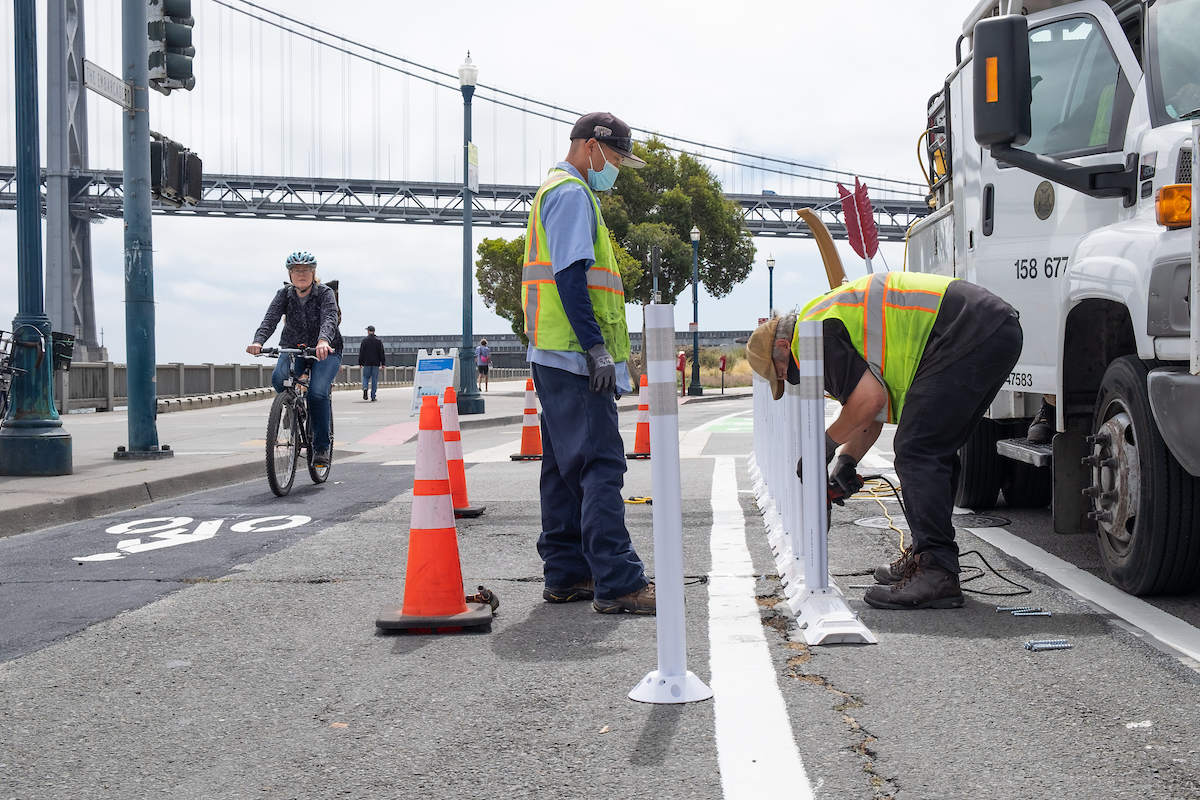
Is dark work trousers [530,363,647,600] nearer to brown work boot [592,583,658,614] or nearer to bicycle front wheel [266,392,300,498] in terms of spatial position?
brown work boot [592,583,658,614]

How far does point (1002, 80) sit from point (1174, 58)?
28.3 inches

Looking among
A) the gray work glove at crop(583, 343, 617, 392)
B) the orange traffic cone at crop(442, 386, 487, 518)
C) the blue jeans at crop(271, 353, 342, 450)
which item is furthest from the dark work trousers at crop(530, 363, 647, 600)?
the blue jeans at crop(271, 353, 342, 450)

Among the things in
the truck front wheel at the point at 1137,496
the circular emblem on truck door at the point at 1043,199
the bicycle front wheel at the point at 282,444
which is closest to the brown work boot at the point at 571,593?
the truck front wheel at the point at 1137,496

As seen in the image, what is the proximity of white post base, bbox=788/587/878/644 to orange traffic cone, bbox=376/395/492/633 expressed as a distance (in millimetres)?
1182

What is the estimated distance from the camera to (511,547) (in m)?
6.05

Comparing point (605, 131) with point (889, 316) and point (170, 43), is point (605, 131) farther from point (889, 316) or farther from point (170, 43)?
point (170, 43)

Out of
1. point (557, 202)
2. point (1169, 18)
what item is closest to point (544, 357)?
point (557, 202)

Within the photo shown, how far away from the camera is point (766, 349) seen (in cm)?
460

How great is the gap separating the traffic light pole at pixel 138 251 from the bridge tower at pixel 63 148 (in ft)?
73.4

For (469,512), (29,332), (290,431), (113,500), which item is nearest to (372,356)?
(29,332)

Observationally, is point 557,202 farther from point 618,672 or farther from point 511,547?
point 511,547

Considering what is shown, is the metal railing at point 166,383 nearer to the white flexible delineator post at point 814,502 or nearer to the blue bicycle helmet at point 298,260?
the blue bicycle helmet at point 298,260

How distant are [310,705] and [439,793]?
84cm

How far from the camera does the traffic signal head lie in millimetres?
10516
